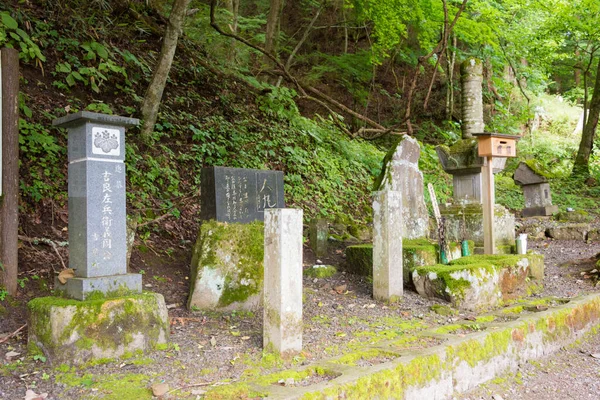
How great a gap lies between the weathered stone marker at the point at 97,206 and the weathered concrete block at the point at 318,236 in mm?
4460

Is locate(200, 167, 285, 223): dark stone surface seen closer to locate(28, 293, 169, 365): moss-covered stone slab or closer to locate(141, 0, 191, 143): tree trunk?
locate(28, 293, 169, 365): moss-covered stone slab

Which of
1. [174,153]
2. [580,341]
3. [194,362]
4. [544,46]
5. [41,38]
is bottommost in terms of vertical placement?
[580,341]

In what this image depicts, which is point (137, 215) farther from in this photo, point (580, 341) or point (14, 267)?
point (580, 341)

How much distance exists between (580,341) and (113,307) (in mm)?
5235

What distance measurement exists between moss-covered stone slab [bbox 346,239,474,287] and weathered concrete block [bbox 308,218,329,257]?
1178 millimetres

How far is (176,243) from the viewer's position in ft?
23.0

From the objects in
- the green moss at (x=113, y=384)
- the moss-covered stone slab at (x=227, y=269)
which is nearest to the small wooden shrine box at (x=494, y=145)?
the moss-covered stone slab at (x=227, y=269)

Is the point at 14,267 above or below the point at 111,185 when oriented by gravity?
below

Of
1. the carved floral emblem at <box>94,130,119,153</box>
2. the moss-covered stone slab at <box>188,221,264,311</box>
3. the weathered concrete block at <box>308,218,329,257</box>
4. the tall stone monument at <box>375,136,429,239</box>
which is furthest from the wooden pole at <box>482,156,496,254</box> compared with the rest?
the carved floral emblem at <box>94,130,119,153</box>

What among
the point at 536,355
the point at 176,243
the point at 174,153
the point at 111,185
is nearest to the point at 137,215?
the point at 176,243

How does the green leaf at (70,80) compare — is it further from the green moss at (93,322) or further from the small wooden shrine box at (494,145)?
the small wooden shrine box at (494,145)

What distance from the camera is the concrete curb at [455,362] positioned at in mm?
3121

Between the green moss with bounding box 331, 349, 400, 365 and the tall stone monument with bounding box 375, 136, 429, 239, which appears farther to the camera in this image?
the tall stone monument with bounding box 375, 136, 429, 239

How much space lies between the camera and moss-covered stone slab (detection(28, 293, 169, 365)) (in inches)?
139
